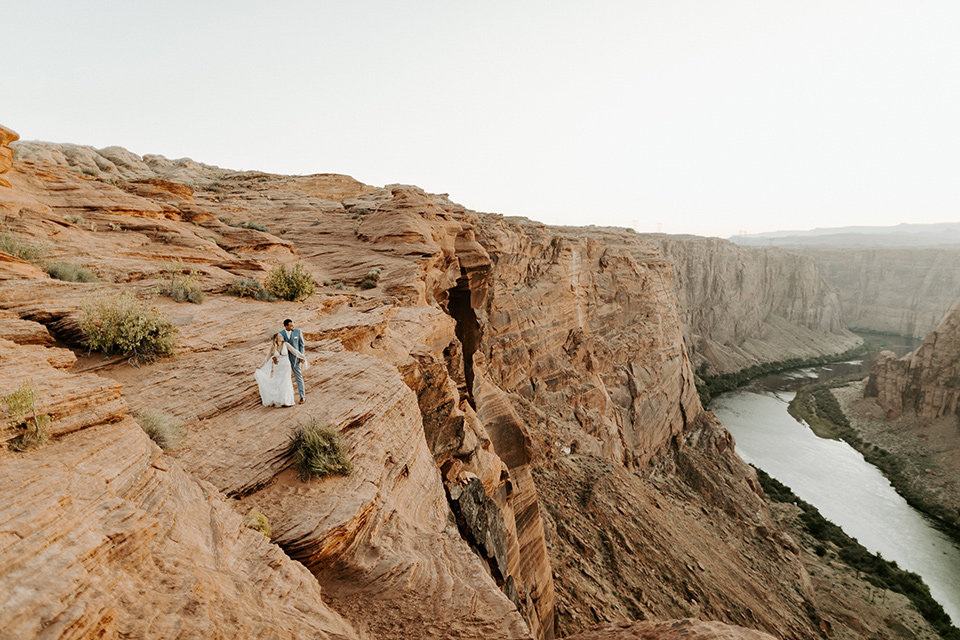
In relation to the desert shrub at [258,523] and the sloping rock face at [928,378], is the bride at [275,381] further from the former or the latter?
the sloping rock face at [928,378]

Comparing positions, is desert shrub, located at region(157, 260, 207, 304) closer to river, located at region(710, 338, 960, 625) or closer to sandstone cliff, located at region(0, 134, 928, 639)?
sandstone cliff, located at region(0, 134, 928, 639)

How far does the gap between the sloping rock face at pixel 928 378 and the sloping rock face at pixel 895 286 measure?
241ft

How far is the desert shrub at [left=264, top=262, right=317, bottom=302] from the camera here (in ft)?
29.8

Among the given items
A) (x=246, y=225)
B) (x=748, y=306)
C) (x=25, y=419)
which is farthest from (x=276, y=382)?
(x=748, y=306)

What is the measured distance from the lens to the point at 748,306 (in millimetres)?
87938

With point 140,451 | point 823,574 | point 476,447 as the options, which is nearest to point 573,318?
point 823,574

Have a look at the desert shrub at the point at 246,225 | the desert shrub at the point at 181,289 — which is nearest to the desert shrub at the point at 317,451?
the desert shrub at the point at 181,289

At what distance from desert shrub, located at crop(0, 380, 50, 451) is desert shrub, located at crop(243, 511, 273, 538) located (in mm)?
1552

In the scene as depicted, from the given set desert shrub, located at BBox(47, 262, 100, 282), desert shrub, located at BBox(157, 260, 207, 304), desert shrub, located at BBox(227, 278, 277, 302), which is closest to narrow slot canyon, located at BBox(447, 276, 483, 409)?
desert shrub, located at BBox(227, 278, 277, 302)

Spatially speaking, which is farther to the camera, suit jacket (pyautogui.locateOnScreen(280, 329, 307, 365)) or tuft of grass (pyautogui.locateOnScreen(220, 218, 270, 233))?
tuft of grass (pyautogui.locateOnScreen(220, 218, 270, 233))

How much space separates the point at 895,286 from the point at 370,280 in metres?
150

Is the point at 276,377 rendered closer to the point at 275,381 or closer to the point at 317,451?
the point at 275,381

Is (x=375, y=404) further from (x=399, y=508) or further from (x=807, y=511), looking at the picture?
(x=807, y=511)

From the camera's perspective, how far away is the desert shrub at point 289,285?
29.8 feet
